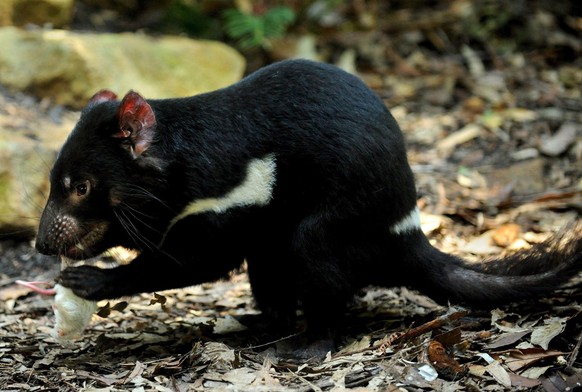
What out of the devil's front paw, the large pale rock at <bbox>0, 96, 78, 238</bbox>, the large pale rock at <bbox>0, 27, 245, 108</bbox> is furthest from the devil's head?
the large pale rock at <bbox>0, 27, 245, 108</bbox>

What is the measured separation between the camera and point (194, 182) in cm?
372

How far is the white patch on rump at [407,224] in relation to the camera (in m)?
3.84

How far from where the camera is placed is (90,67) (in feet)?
21.2

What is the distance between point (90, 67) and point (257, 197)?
129 inches

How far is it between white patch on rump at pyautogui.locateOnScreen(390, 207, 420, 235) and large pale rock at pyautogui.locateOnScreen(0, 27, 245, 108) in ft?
11.3

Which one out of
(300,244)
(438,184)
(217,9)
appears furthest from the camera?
(217,9)

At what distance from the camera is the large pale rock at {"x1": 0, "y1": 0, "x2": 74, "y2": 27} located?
6.77m

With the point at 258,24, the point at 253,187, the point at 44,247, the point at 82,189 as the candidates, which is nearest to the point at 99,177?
the point at 82,189

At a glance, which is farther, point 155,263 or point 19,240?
point 19,240

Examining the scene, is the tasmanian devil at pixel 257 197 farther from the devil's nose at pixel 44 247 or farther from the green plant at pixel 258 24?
the green plant at pixel 258 24

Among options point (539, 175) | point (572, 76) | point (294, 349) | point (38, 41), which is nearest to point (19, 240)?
point (38, 41)

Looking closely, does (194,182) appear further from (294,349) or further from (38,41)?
(38,41)

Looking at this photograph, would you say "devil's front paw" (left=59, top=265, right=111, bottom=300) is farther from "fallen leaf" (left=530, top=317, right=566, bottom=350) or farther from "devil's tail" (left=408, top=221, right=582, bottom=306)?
"fallen leaf" (left=530, top=317, right=566, bottom=350)

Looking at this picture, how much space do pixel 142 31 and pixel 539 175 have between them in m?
4.15
